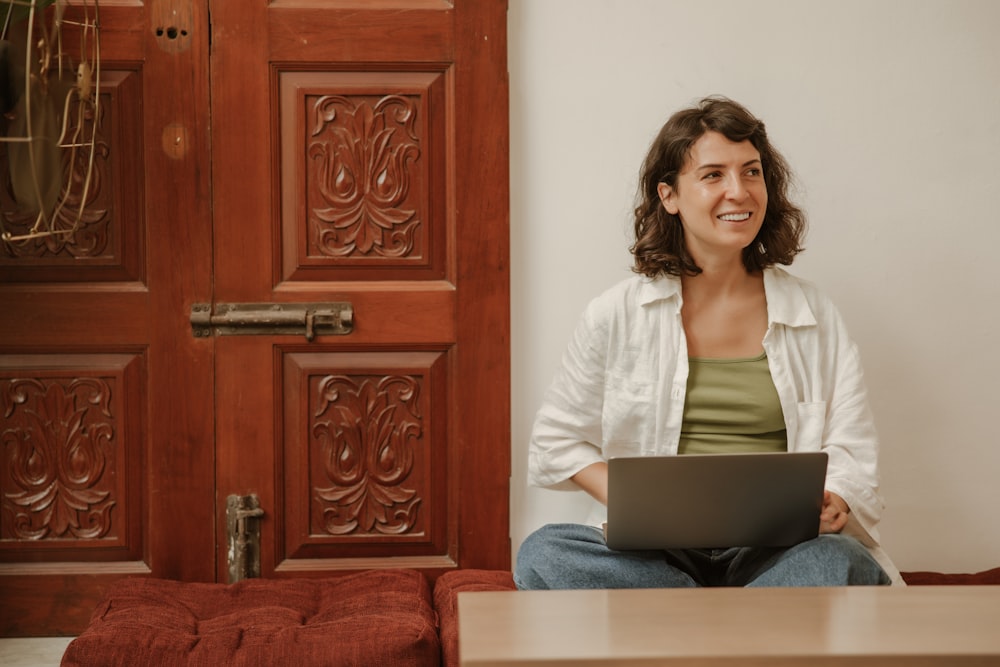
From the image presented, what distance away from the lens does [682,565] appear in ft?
5.93

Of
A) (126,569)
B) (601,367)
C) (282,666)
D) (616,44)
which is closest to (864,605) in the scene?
(601,367)

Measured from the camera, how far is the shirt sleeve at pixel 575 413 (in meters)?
1.97

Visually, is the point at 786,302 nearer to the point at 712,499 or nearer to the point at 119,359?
the point at 712,499

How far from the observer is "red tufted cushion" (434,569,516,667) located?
185 centimetres

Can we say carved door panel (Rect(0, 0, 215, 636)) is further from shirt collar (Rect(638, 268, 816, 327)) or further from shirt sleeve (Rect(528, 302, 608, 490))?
Result: shirt collar (Rect(638, 268, 816, 327))

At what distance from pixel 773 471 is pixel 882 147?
104 cm

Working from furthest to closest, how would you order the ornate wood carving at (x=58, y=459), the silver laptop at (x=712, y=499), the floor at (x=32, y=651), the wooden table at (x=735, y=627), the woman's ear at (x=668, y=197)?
1. the ornate wood carving at (x=58, y=459)
2. the floor at (x=32, y=651)
3. the woman's ear at (x=668, y=197)
4. the silver laptop at (x=712, y=499)
5. the wooden table at (x=735, y=627)

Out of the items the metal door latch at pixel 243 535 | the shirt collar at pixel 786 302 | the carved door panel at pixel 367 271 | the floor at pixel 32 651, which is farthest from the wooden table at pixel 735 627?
the floor at pixel 32 651

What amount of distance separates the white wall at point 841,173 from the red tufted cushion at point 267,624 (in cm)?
42

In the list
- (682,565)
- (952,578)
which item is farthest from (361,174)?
(952,578)

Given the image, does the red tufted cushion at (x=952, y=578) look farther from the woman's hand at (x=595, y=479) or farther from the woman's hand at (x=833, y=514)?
the woman's hand at (x=595, y=479)

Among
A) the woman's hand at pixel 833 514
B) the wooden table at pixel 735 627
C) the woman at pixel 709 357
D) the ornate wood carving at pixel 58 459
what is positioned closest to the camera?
the wooden table at pixel 735 627

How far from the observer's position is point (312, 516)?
2.28m

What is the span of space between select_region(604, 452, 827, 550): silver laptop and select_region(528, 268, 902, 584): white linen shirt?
11.7 inches
